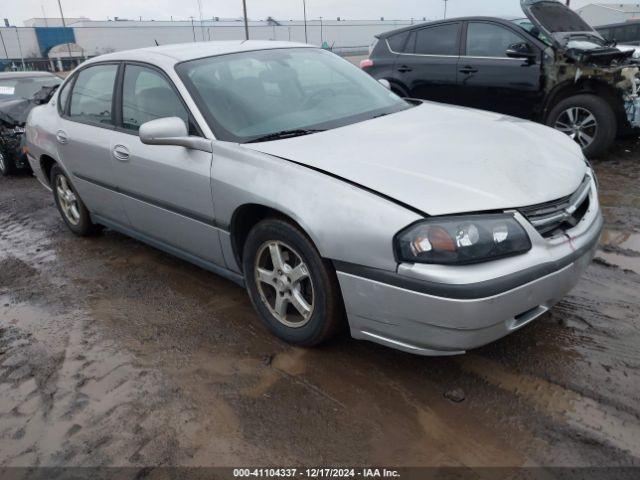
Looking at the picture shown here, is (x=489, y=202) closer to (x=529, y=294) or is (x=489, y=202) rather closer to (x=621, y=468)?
(x=529, y=294)

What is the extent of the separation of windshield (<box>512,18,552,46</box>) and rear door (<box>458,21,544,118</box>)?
108mm

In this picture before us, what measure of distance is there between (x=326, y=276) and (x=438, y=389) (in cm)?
76

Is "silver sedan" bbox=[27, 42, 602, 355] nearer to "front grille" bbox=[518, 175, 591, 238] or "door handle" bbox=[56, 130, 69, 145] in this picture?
"front grille" bbox=[518, 175, 591, 238]

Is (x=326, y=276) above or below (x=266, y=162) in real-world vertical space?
below

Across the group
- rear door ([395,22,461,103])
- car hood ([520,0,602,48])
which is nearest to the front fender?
rear door ([395,22,461,103])

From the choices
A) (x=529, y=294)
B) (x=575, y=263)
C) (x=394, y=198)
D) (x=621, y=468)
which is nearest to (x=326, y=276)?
(x=394, y=198)

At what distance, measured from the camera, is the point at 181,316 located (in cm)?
344

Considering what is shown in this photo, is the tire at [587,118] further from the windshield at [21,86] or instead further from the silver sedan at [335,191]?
the windshield at [21,86]

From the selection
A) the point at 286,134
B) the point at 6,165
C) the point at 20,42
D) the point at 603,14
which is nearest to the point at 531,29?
the point at 286,134

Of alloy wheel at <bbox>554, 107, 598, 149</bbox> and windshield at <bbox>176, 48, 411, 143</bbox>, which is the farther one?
alloy wheel at <bbox>554, 107, 598, 149</bbox>

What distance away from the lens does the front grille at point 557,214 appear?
237 cm

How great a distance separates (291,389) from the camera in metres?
2.61

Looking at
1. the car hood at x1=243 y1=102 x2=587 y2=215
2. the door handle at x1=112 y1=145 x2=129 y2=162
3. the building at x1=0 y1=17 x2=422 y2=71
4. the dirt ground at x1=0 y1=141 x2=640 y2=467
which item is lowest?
the building at x1=0 y1=17 x2=422 y2=71

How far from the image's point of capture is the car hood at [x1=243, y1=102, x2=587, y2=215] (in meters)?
2.33
